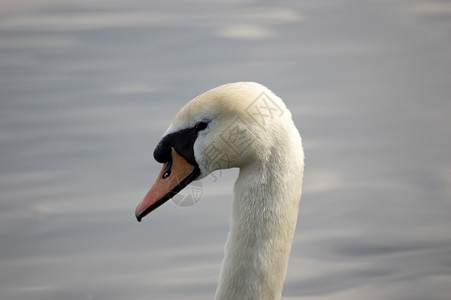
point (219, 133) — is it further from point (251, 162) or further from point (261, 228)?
point (261, 228)

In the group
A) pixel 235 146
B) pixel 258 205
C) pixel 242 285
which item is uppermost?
pixel 235 146

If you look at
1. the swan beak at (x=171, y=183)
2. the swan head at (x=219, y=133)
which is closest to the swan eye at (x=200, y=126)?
the swan head at (x=219, y=133)

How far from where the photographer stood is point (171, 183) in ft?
15.2

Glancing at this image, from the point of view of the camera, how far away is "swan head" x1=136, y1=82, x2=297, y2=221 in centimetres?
422

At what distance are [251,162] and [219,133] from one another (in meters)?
0.22

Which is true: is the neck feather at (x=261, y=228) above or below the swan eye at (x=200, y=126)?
below

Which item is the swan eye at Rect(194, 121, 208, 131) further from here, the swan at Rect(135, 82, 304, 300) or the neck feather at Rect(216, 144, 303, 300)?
the neck feather at Rect(216, 144, 303, 300)

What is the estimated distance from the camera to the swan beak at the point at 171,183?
4.61m

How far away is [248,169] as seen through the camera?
14.3 feet

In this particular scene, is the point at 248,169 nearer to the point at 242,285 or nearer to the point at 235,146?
the point at 235,146

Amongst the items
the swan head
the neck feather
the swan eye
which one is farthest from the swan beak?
the neck feather

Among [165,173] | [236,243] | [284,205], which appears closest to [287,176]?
[284,205]

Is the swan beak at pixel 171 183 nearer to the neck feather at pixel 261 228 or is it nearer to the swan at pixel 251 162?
the swan at pixel 251 162

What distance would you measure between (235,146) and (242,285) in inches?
29.0
